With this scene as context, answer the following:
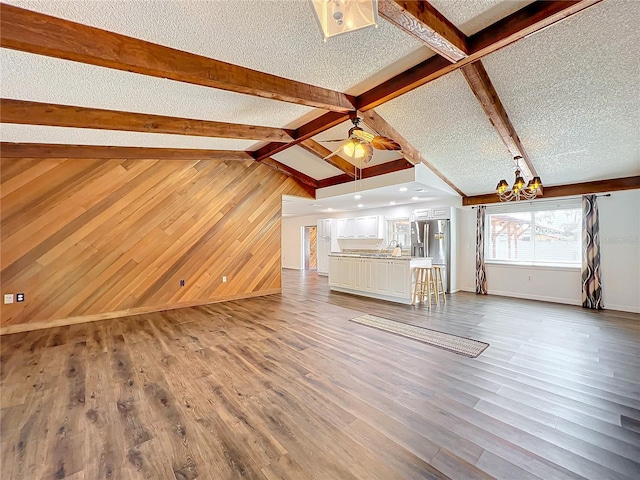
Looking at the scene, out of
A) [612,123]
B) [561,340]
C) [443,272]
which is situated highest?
[612,123]

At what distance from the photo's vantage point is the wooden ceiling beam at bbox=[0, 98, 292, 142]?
2855 mm

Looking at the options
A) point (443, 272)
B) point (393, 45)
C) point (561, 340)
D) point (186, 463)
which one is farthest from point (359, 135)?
point (443, 272)

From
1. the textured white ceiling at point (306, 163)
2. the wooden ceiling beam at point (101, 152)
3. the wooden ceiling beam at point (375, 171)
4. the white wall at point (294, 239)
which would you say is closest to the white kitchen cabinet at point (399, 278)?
the wooden ceiling beam at point (375, 171)

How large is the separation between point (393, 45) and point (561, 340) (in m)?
4.09

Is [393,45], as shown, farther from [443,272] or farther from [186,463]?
[443,272]

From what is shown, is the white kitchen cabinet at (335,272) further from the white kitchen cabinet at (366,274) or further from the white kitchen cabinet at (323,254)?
the white kitchen cabinet at (323,254)

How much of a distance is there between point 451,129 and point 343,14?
3.61 meters

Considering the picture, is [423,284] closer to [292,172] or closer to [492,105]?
[492,105]

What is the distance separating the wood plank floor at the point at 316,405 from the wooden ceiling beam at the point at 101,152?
8.54 feet

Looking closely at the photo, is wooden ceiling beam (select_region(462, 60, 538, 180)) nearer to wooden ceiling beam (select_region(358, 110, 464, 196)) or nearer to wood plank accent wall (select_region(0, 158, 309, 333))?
wooden ceiling beam (select_region(358, 110, 464, 196))

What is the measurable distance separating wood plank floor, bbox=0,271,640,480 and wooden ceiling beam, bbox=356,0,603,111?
2.99m

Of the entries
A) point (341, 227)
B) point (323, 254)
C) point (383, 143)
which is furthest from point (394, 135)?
point (323, 254)

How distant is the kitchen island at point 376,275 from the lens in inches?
216

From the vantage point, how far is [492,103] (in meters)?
3.34
